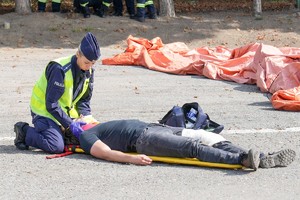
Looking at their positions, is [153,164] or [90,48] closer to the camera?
[153,164]

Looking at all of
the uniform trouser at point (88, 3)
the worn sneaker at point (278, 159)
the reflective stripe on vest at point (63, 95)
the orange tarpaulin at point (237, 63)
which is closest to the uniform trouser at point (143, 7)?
the uniform trouser at point (88, 3)

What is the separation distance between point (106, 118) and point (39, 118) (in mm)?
1938

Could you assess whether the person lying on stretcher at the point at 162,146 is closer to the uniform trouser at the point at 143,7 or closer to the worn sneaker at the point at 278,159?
the worn sneaker at the point at 278,159

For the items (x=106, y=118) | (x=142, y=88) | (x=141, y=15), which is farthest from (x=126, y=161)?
(x=141, y=15)

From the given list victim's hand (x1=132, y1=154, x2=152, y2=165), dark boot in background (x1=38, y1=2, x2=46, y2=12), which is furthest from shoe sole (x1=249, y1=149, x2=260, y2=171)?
dark boot in background (x1=38, y1=2, x2=46, y2=12)

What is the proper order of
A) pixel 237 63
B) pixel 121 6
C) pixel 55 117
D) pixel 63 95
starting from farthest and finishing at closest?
pixel 121 6
pixel 237 63
pixel 63 95
pixel 55 117

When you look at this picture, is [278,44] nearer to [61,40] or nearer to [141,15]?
[141,15]

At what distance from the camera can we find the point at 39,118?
24.7 ft

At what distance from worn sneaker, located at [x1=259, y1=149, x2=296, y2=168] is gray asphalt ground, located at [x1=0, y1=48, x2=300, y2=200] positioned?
56 millimetres

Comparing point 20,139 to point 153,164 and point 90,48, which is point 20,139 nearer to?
point 90,48

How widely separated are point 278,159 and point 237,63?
20.3 ft

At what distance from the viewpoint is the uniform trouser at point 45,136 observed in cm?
733

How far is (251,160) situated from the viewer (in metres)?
6.54

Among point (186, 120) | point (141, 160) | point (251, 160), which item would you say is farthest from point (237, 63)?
point (251, 160)
